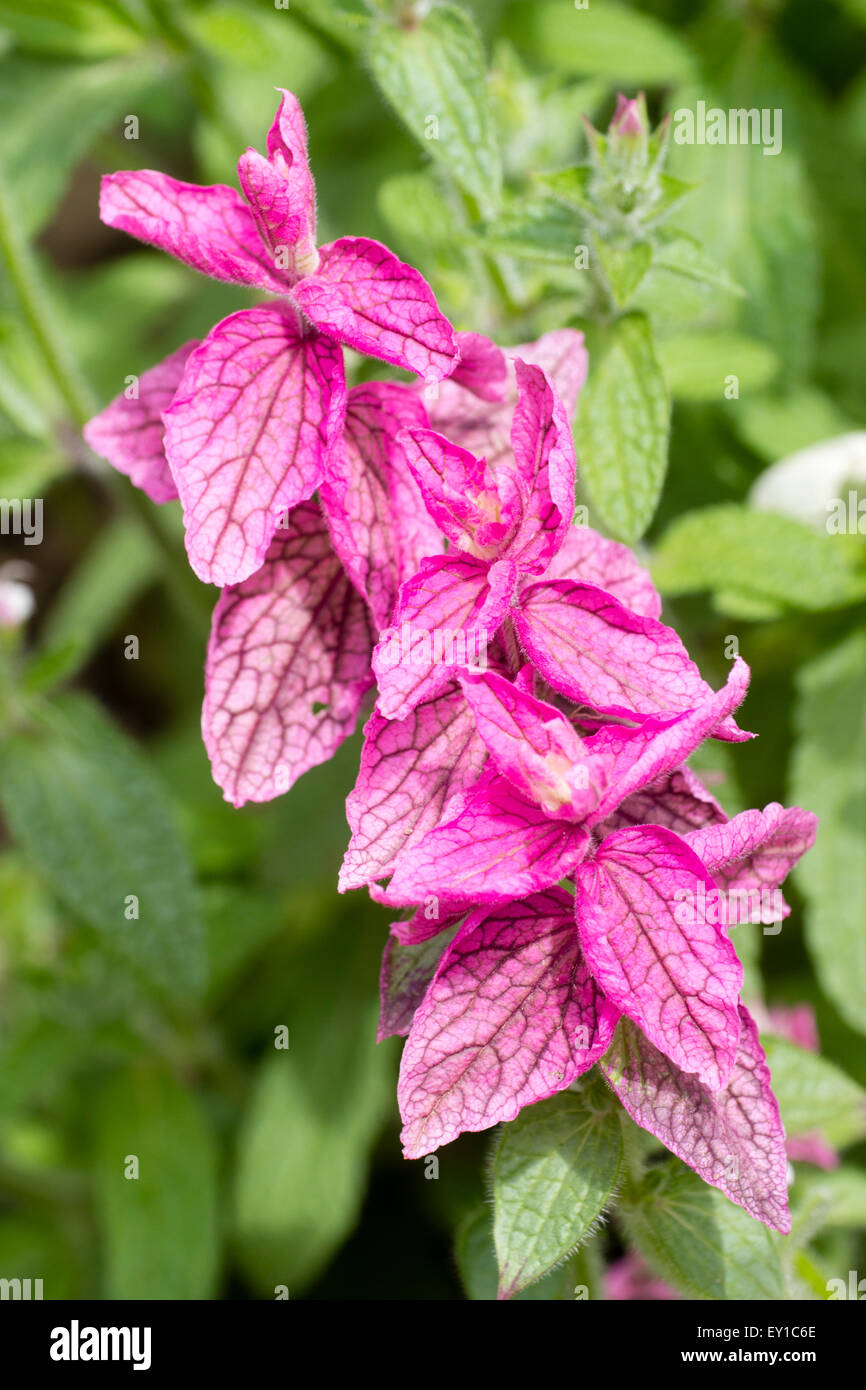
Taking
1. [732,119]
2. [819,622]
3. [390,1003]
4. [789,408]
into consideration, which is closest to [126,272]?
[732,119]

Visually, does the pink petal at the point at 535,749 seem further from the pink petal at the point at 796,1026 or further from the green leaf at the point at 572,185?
the pink petal at the point at 796,1026

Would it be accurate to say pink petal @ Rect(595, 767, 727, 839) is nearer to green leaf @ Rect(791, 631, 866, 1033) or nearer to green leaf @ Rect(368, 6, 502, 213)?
green leaf @ Rect(368, 6, 502, 213)

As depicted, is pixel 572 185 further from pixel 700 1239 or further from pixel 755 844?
pixel 700 1239

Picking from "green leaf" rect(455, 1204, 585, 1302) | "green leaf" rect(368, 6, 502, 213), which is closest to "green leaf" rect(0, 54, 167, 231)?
"green leaf" rect(368, 6, 502, 213)

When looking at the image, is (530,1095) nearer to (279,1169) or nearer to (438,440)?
(438,440)

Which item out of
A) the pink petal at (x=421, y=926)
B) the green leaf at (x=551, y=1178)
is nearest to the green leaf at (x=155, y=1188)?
the green leaf at (x=551, y=1178)

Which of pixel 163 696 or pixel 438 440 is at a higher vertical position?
pixel 163 696
